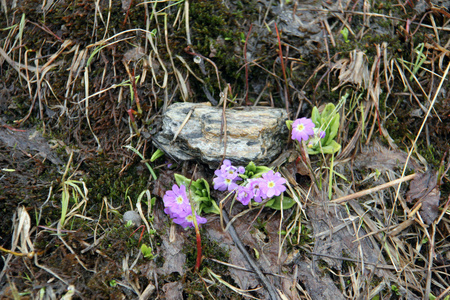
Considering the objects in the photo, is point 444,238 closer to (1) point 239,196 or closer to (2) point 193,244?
(1) point 239,196

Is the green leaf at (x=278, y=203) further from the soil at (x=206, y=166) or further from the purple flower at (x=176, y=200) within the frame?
the purple flower at (x=176, y=200)

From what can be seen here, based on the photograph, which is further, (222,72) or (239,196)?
(222,72)

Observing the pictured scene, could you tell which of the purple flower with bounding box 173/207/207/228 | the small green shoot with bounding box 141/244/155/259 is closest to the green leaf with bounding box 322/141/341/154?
the purple flower with bounding box 173/207/207/228

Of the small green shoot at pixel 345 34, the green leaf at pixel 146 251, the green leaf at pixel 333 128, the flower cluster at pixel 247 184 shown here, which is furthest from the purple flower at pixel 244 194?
the small green shoot at pixel 345 34

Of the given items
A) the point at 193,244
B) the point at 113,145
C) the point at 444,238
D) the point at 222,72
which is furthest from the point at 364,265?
the point at 113,145

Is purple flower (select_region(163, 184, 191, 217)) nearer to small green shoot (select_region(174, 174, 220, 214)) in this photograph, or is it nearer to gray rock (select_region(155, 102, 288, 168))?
small green shoot (select_region(174, 174, 220, 214))

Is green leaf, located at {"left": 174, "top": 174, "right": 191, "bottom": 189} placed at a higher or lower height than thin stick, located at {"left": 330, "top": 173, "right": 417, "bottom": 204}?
higher
